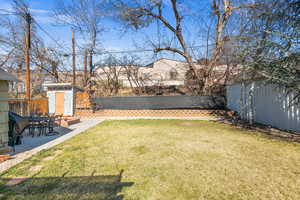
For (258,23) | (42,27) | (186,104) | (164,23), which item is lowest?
(186,104)

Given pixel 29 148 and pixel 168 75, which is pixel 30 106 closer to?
pixel 29 148

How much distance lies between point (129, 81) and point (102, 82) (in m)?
2.39

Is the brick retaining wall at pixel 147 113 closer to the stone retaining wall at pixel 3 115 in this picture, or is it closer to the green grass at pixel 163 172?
the green grass at pixel 163 172

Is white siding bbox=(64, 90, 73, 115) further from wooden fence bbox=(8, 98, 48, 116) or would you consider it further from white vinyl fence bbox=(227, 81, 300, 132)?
white vinyl fence bbox=(227, 81, 300, 132)

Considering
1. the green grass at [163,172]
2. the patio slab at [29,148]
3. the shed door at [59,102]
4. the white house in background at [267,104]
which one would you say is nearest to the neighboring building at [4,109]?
the patio slab at [29,148]

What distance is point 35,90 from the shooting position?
→ 13.1 metres

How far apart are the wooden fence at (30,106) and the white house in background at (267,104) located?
8278 millimetres

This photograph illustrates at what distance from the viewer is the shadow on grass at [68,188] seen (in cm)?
191

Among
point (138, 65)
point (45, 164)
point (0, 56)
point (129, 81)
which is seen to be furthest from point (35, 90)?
point (45, 164)

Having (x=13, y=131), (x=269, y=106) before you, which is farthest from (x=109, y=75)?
(x=269, y=106)

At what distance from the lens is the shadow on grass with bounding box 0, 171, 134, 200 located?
1.91 metres

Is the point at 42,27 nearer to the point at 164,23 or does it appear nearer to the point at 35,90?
the point at 35,90

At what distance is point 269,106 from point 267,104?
0.42ft

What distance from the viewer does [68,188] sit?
2088 millimetres
